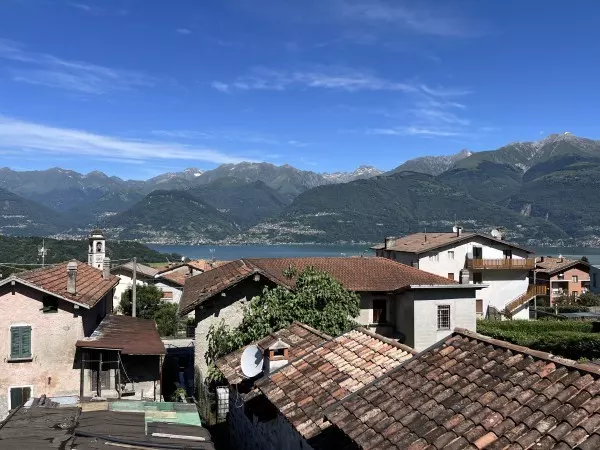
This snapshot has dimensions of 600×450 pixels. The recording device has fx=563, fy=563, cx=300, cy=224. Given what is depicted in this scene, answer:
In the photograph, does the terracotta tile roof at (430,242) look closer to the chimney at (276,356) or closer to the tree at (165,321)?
the tree at (165,321)

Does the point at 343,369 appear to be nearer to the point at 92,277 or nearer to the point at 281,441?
the point at 281,441

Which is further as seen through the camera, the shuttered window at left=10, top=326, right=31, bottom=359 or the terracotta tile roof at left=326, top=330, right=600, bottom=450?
the shuttered window at left=10, top=326, right=31, bottom=359

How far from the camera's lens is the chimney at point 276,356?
41.2ft

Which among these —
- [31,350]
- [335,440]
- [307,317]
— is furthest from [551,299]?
[335,440]

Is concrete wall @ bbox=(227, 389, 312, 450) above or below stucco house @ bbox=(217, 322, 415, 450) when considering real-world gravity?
below

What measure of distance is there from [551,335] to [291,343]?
25.1m

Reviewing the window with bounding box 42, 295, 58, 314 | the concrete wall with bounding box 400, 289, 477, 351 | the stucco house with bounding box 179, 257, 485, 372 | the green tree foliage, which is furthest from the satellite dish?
the concrete wall with bounding box 400, 289, 477, 351

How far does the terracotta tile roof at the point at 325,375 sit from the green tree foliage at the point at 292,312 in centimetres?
761

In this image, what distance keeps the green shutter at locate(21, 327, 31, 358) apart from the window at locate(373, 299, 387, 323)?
17.0m

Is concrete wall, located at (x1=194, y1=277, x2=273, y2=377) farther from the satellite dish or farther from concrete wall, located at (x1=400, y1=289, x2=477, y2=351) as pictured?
the satellite dish

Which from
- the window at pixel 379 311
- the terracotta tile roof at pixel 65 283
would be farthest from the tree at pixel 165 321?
the window at pixel 379 311

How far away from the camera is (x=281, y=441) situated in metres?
11.4

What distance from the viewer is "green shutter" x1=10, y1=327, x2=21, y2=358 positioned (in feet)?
67.7

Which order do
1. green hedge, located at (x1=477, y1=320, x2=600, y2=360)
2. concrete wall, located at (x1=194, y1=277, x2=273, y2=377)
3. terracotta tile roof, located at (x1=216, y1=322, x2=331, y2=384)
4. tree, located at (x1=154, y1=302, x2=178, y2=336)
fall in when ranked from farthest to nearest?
tree, located at (x1=154, y1=302, x2=178, y2=336) < green hedge, located at (x1=477, y1=320, x2=600, y2=360) < concrete wall, located at (x1=194, y1=277, x2=273, y2=377) < terracotta tile roof, located at (x1=216, y1=322, x2=331, y2=384)
